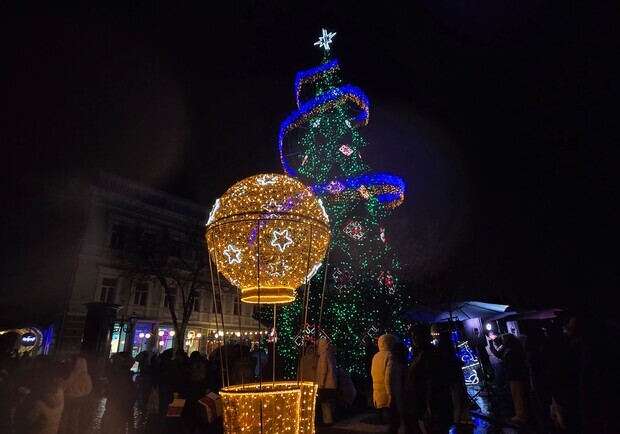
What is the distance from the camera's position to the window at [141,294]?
2727 cm

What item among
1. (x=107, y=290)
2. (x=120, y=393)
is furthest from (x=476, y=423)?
(x=107, y=290)

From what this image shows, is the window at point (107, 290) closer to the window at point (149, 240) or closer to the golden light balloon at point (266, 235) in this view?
the window at point (149, 240)

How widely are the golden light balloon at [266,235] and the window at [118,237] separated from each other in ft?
90.3

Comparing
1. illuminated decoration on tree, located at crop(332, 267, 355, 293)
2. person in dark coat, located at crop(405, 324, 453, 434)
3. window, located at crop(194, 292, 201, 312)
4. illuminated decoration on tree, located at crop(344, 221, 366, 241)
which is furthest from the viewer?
window, located at crop(194, 292, 201, 312)

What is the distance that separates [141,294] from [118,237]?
187 inches

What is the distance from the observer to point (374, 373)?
19.0 feet

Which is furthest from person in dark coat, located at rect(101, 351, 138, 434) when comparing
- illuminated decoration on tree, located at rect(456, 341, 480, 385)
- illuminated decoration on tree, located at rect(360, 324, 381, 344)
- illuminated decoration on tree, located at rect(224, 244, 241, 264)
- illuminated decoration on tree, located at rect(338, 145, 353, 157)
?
Result: illuminated decoration on tree, located at rect(338, 145, 353, 157)

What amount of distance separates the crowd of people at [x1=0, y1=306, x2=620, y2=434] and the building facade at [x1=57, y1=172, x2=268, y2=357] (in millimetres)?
17733

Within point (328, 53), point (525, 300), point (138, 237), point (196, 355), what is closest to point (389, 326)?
point (525, 300)

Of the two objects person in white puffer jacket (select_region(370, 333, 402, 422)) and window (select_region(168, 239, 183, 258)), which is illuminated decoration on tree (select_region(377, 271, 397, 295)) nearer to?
person in white puffer jacket (select_region(370, 333, 402, 422))

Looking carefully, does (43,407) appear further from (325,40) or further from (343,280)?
(325,40)

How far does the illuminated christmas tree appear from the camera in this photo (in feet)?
40.7

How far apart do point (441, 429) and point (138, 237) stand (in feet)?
84.6

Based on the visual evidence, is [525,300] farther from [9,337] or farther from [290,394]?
[9,337]
